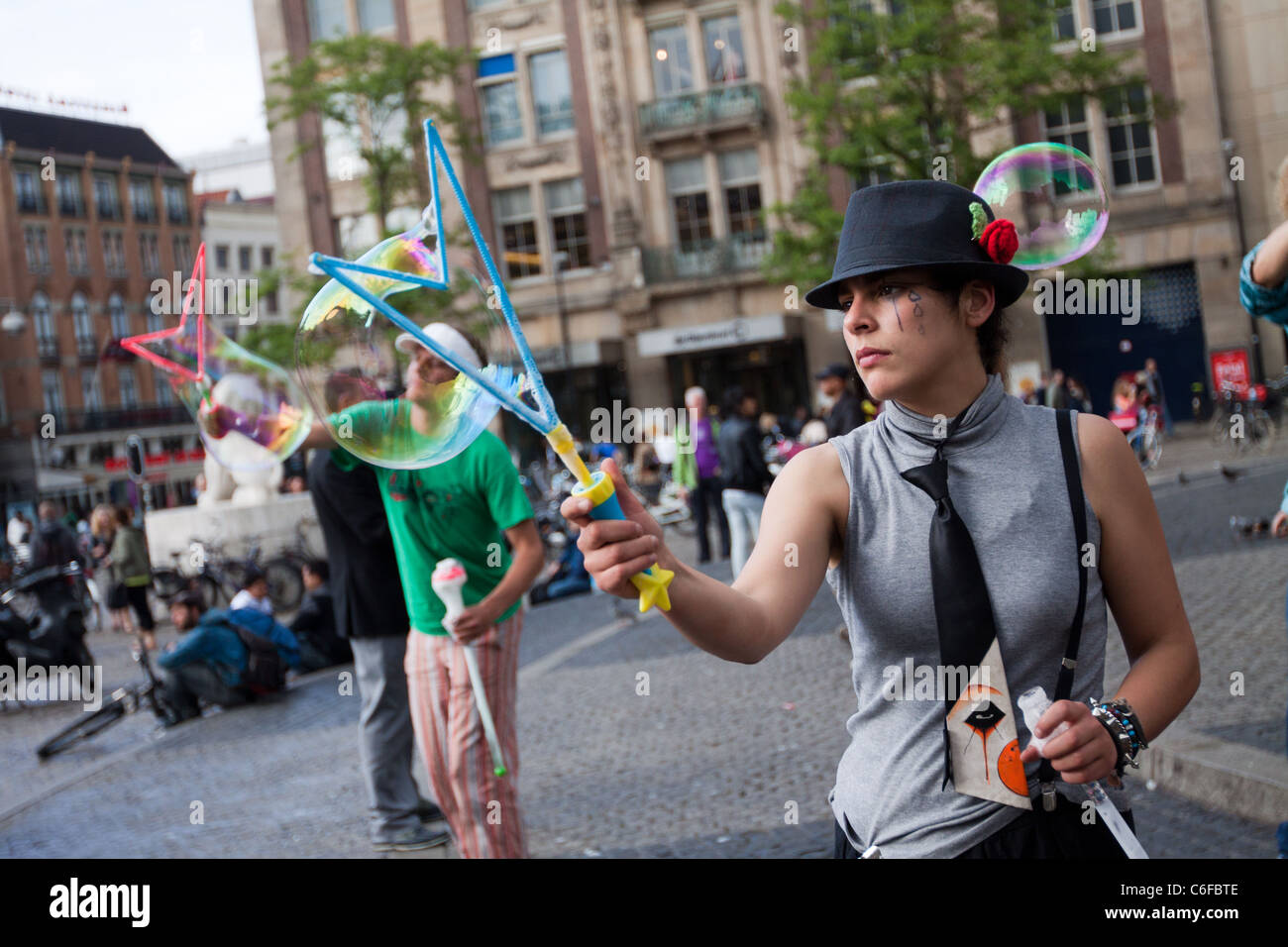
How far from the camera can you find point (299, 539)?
672 inches

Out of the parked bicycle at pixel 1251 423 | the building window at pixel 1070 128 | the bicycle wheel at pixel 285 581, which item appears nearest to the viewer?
the bicycle wheel at pixel 285 581

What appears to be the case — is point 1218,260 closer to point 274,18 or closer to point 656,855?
point 274,18

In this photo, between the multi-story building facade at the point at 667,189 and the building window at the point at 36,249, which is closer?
the multi-story building facade at the point at 667,189

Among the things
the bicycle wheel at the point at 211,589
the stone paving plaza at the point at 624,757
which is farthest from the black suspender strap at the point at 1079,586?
the bicycle wheel at the point at 211,589

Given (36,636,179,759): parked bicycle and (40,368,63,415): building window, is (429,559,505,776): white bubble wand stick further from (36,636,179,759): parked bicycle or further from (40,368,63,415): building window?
(40,368,63,415): building window

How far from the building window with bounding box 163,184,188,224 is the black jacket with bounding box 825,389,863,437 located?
62342 millimetres

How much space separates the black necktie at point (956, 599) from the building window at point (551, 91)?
3323cm

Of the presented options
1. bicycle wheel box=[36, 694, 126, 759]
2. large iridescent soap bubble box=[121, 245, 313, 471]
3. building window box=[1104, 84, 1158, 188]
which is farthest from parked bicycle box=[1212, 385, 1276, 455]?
large iridescent soap bubble box=[121, 245, 313, 471]

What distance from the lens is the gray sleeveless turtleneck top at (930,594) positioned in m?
1.97

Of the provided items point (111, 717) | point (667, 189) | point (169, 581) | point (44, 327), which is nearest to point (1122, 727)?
point (111, 717)

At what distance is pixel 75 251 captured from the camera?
61.4 meters

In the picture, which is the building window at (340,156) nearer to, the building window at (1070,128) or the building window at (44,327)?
the building window at (1070,128)

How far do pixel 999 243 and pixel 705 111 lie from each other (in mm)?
31569
